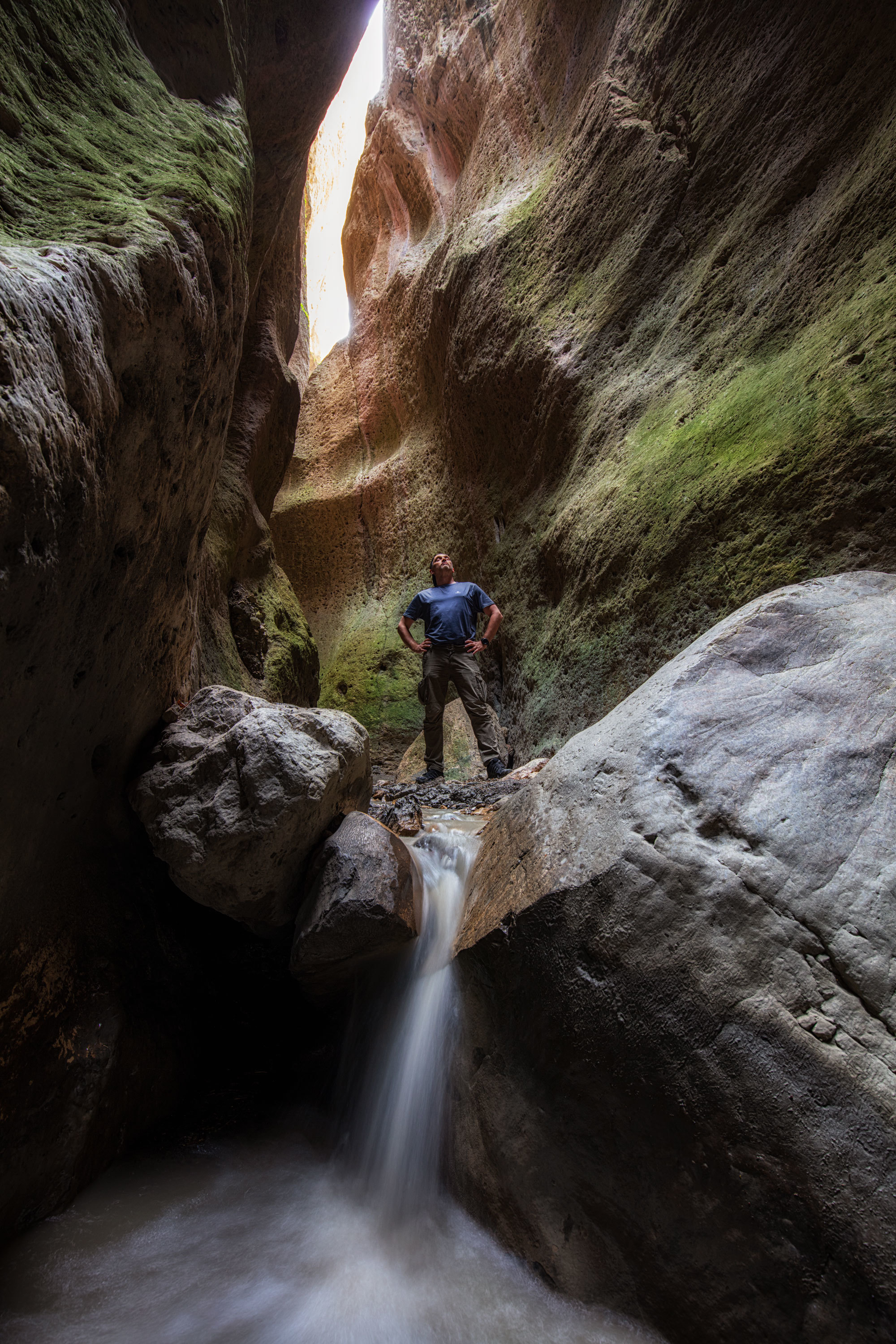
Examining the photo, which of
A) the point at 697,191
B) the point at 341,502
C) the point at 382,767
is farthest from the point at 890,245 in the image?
the point at 341,502

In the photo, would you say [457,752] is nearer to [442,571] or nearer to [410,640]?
[410,640]

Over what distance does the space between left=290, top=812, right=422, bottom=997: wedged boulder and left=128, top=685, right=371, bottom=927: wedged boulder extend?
0.58ft

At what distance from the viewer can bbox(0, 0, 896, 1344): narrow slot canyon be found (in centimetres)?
185

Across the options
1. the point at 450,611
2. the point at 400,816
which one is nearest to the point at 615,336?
the point at 450,611

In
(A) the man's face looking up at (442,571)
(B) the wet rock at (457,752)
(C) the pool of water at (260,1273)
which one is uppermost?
(A) the man's face looking up at (442,571)

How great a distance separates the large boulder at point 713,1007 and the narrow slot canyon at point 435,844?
0.04 ft

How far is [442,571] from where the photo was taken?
23.7 ft

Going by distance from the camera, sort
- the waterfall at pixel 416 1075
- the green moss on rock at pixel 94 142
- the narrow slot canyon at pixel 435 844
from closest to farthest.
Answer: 1. the narrow slot canyon at pixel 435 844
2. the green moss on rock at pixel 94 142
3. the waterfall at pixel 416 1075

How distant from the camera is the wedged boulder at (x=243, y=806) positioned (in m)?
2.77

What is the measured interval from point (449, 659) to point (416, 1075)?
4.50 meters

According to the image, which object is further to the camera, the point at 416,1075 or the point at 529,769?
the point at 529,769

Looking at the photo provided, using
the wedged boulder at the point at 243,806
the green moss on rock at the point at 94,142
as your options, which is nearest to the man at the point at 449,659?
the wedged boulder at the point at 243,806

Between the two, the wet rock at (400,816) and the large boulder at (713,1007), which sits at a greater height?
the wet rock at (400,816)

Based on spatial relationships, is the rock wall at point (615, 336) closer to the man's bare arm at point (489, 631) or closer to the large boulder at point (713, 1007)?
the man's bare arm at point (489, 631)
